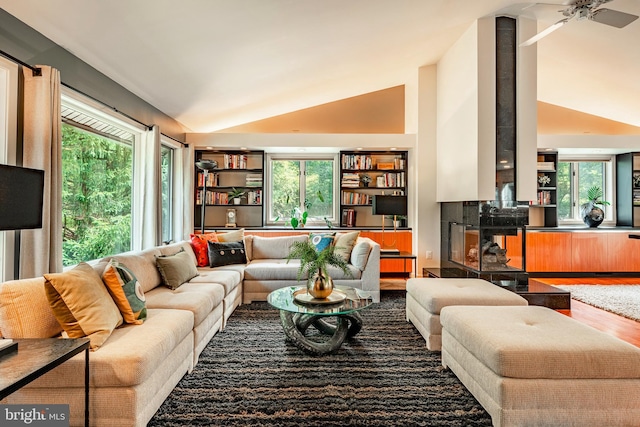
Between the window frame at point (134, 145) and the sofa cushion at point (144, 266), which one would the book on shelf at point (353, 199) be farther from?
the sofa cushion at point (144, 266)

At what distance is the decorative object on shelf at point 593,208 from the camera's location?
20.0 ft

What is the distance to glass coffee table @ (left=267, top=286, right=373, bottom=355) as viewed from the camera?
2.61 m

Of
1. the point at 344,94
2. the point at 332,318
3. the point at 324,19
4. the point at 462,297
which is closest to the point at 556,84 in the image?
the point at 344,94

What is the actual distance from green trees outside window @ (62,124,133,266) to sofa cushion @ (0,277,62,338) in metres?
1.45

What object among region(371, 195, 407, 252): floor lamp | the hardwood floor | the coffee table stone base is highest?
region(371, 195, 407, 252): floor lamp

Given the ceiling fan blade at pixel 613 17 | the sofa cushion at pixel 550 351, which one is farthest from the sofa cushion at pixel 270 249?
the ceiling fan blade at pixel 613 17

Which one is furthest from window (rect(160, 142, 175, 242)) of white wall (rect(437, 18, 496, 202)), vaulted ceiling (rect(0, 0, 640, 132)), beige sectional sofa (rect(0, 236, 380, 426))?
white wall (rect(437, 18, 496, 202))

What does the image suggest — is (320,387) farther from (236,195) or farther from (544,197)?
(544,197)

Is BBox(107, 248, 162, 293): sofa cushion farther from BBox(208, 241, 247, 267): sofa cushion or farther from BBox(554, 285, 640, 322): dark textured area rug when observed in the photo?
BBox(554, 285, 640, 322): dark textured area rug

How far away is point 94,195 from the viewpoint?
3.53 m

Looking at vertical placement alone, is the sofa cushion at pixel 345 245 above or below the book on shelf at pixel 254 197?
below

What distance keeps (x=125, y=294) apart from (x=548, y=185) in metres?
6.75

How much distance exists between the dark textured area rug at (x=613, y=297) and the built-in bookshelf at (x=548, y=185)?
57.5 inches

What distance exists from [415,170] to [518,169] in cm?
184
